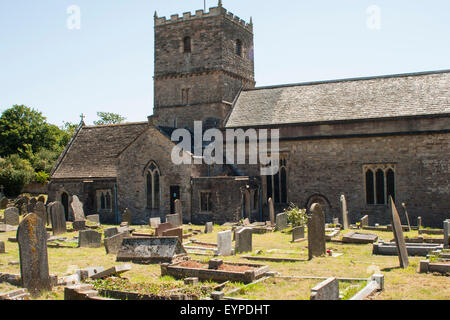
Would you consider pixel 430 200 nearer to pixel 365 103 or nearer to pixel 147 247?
pixel 365 103

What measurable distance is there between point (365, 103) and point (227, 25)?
11.6 meters

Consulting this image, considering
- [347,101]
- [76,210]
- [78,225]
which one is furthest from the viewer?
[347,101]

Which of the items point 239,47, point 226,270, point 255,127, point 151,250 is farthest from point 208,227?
point 239,47

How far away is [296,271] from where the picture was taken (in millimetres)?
12406

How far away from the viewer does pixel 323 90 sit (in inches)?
1161

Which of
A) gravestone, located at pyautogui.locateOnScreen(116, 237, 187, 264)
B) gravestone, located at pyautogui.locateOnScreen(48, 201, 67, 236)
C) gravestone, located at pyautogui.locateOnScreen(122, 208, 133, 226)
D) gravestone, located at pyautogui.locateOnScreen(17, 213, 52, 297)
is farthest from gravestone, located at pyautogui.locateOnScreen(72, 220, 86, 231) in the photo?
gravestone, located at pyautogui.locateOnScreen(17, 213, 52, 297)

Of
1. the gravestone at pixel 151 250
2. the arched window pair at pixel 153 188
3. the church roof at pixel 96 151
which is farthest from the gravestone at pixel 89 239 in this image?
the church roof at pixel 96 151

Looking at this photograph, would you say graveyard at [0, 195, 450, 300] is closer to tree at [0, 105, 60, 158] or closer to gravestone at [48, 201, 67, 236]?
gravestone at [48, 201, 67, 236]

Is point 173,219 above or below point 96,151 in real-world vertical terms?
below

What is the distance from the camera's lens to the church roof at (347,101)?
2536cm

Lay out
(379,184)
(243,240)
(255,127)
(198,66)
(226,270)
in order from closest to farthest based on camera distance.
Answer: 1. (226,270)
2. (243,240)
3. (379,184)
4. (255,127)
5. (198,66)

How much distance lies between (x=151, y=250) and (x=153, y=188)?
14738 millimetres

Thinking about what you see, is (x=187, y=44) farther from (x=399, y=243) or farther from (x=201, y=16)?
(x=399, y=243)
